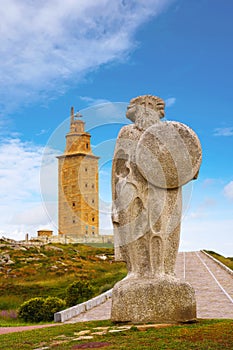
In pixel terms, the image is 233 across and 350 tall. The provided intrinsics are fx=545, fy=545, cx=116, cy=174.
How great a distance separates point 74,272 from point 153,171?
2479cm

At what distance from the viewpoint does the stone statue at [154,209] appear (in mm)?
7957

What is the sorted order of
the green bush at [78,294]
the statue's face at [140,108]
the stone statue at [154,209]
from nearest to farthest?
the stone statue at [154,209] → the statue's face at [140,108] → the green bush at [78,294]

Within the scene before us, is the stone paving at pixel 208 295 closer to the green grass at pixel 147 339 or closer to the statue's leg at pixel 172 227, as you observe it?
the statue's leg at pixel 172 227

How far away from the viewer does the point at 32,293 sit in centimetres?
2345

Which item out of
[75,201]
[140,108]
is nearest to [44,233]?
[75,201]

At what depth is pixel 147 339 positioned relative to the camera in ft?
21.8

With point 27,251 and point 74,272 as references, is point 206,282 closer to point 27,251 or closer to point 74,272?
point 74,272

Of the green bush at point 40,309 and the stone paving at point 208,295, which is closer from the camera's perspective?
the stone paving at point 208,295

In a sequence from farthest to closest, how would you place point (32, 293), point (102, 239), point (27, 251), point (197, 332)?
1. point (102, 239)
2. point (27, 251)
3. point (32, 293)
4. point (197, 332)

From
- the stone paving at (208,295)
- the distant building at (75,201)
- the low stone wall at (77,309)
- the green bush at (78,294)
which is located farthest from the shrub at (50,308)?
the distant building at (75,201)

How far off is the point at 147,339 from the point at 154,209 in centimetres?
211

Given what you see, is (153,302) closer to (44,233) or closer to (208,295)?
(208,295)

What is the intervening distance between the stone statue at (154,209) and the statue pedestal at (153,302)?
14mm

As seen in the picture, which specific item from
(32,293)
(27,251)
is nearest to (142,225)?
(32,293)
